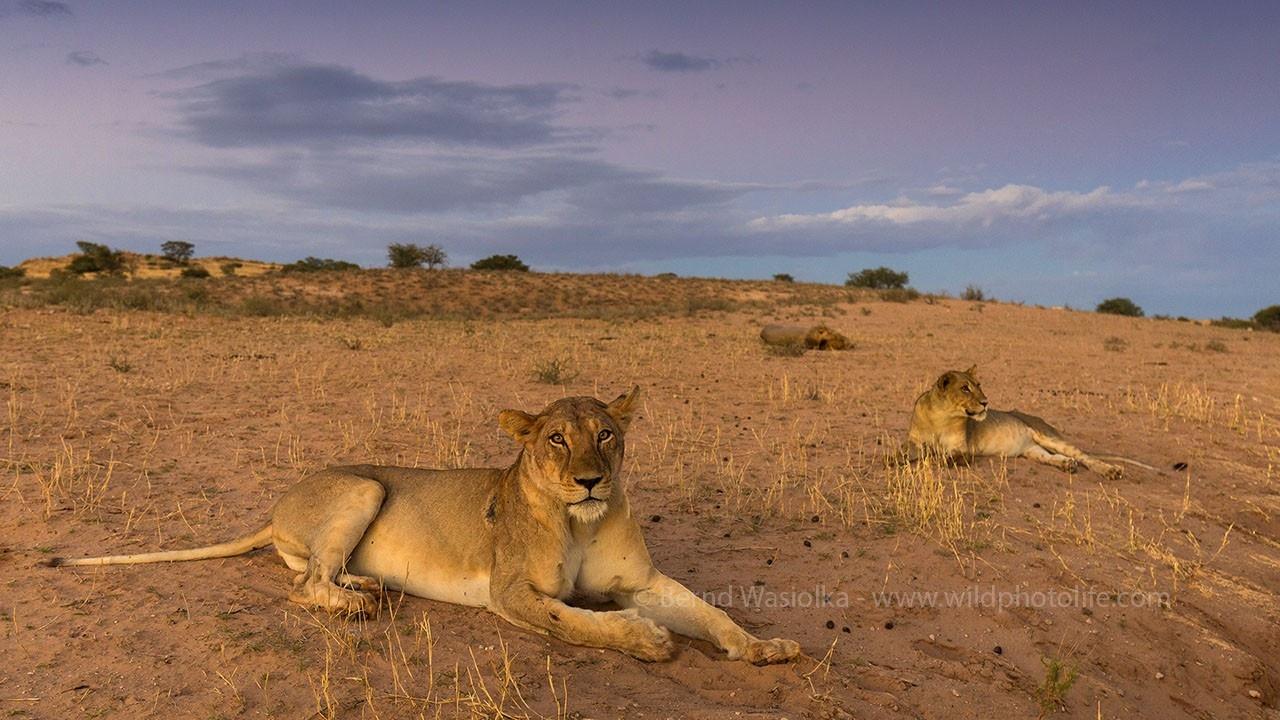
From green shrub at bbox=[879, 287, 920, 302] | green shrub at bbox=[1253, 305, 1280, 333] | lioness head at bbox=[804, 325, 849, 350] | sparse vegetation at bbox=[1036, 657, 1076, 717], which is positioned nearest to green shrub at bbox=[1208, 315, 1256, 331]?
green shrub at bbox=[1253, 305, 1280, 333]

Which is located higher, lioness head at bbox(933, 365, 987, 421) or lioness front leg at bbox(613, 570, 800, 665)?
lioness head at bbox(933, 365, 987, 421)

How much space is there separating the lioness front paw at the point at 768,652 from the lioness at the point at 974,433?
584cm

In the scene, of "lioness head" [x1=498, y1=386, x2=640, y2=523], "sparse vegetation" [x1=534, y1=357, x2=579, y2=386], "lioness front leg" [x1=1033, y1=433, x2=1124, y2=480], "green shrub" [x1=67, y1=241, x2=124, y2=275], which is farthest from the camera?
"green shrub" [x1=67, y1=241, x2=124, y2=275]

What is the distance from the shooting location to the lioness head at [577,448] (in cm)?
498

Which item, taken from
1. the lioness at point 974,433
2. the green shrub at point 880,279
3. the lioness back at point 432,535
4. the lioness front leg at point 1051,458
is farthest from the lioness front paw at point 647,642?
the green shrub at point 880,279

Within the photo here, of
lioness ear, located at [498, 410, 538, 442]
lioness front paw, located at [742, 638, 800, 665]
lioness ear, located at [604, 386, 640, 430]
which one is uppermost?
lioness ear, located at [604, 386, 640, 430]

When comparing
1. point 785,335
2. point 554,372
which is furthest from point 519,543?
point 785,335

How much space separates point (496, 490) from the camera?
5.85 m

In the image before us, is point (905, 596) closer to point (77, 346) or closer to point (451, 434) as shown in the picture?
point (451, 434)

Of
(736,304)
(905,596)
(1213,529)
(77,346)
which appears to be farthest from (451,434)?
(736,304)

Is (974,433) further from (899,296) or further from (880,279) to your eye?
(880,279)

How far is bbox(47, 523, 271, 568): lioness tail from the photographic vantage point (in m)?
6.12

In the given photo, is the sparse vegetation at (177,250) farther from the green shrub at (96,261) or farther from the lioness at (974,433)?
the lioness at (974,433)

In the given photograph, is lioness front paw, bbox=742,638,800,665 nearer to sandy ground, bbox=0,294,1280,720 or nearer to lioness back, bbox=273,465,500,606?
sandy ground, bbox=0,294,1280,720
